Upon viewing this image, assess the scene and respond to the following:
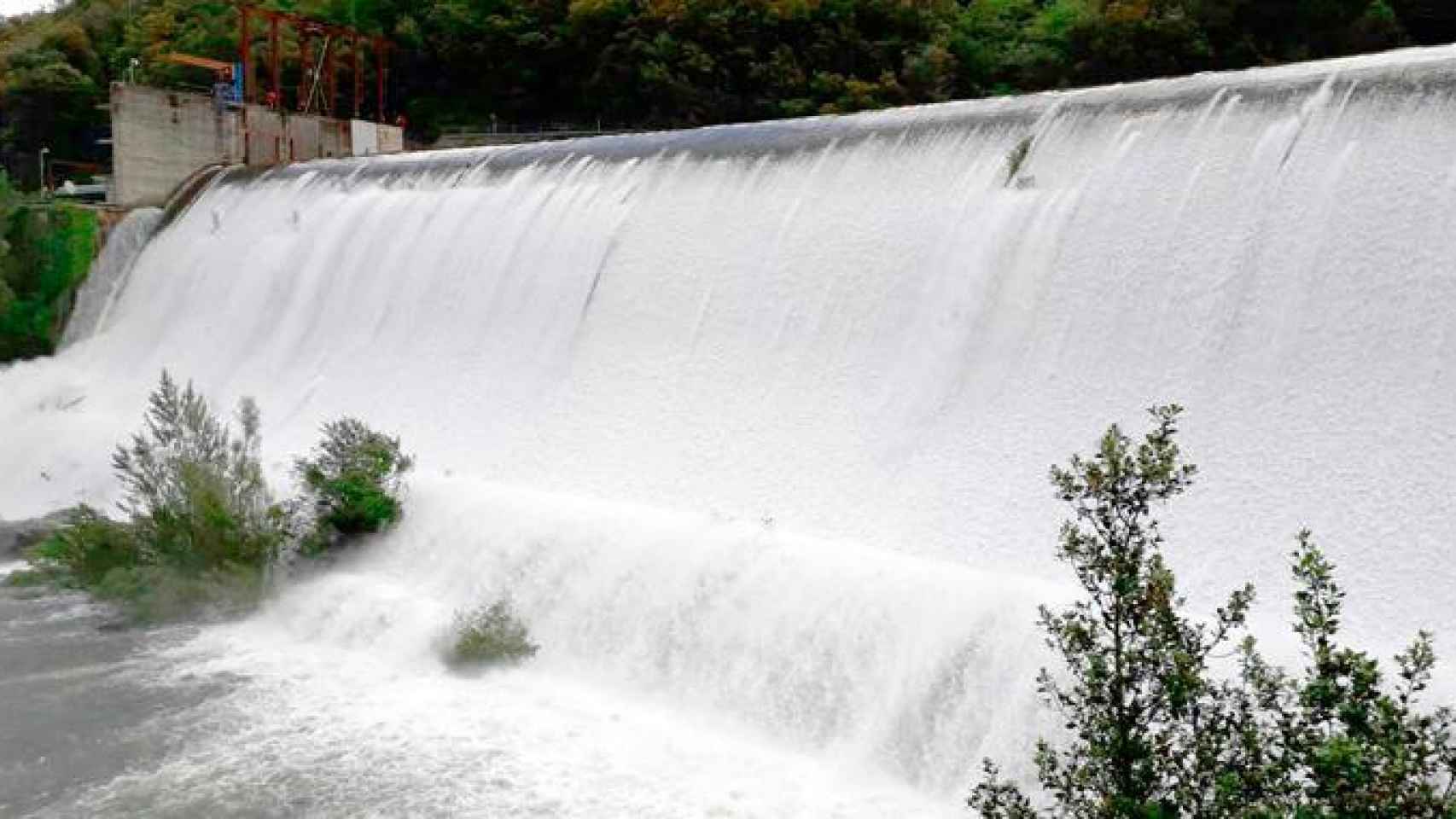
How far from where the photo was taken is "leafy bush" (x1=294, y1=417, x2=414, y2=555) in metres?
12.2

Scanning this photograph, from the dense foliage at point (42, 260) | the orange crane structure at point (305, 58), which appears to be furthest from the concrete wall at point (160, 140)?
the dense foliage at point (42, 260)

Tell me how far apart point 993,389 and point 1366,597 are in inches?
144

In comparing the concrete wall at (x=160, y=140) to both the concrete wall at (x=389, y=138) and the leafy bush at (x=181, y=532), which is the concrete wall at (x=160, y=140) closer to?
the concrete wall at (x=389, y=138)

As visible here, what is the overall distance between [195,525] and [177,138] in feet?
54.7

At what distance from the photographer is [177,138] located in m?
26.1

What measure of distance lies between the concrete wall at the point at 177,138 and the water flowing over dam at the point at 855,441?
42.1 feet

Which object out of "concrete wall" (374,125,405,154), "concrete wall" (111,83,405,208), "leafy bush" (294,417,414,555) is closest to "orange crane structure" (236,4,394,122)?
"concrete wall" (374,125,405,154)

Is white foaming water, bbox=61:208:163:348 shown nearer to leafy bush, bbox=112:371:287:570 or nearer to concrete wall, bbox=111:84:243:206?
concrete wall, bbox=111:84:243:206

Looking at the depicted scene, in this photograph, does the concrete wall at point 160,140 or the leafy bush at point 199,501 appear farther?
the concrete wall at point 160,140

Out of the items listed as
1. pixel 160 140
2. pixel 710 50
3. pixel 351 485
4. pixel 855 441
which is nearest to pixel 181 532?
pixel 351 485

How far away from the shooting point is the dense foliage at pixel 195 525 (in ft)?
39.2

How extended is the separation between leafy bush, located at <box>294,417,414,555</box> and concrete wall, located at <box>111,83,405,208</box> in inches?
567

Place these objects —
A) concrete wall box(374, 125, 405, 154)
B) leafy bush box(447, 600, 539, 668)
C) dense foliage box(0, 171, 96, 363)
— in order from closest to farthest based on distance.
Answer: leafy bush box(447, 600, 539, 668) < dense foliage box(0, 171, 96, 363) < concrete wall box(374, 125, 405, 154)

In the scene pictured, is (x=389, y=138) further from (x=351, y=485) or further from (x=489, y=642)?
(x=489, y=642)
